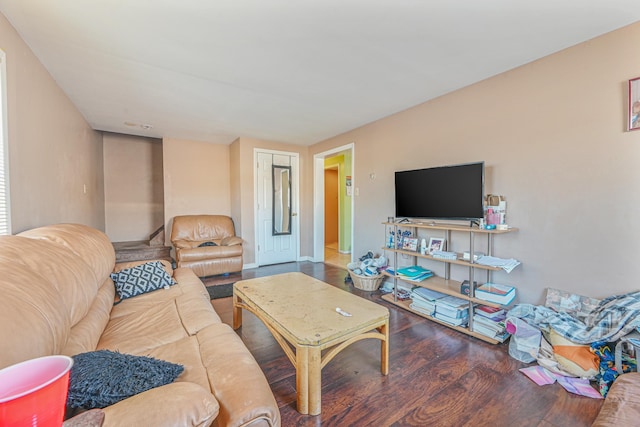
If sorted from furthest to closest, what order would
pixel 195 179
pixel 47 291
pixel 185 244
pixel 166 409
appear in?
pixel 195 179 < pixel 185 244 < pixel 47 291 < pixel 166 409

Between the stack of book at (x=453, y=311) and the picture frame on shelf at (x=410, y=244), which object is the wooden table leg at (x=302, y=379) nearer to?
the stack of book at (x=453, y=311)

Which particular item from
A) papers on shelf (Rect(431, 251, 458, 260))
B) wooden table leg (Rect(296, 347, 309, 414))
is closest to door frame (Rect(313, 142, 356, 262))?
papers on shelf (Rect(431, 251, 458, 260))

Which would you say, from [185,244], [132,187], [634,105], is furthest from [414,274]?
[132,187]

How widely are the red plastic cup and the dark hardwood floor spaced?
1.13m

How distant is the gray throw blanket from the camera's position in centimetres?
150

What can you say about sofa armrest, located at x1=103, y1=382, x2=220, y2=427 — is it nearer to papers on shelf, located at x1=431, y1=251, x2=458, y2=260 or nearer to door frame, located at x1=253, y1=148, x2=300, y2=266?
papers on shelf, located at x1=431, y1=251, x2=458, y2=260

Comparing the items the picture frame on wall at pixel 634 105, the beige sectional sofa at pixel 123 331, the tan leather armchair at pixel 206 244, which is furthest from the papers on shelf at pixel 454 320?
the tan leather armchair at pixel 206 244

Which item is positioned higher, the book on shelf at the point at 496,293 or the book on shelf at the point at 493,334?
the book on shelf at the point at 496,293

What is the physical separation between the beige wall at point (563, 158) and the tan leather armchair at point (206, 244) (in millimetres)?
3176

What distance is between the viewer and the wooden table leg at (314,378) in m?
1.33

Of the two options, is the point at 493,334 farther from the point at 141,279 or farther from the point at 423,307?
the point at 141,279

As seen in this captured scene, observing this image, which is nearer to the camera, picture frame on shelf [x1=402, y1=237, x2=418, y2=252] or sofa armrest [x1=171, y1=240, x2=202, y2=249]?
picture frame on shelf [x1=402, y1=237, x2=418, y2=252]

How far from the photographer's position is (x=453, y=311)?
2318 millimetres

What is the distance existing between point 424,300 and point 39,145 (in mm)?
3536
